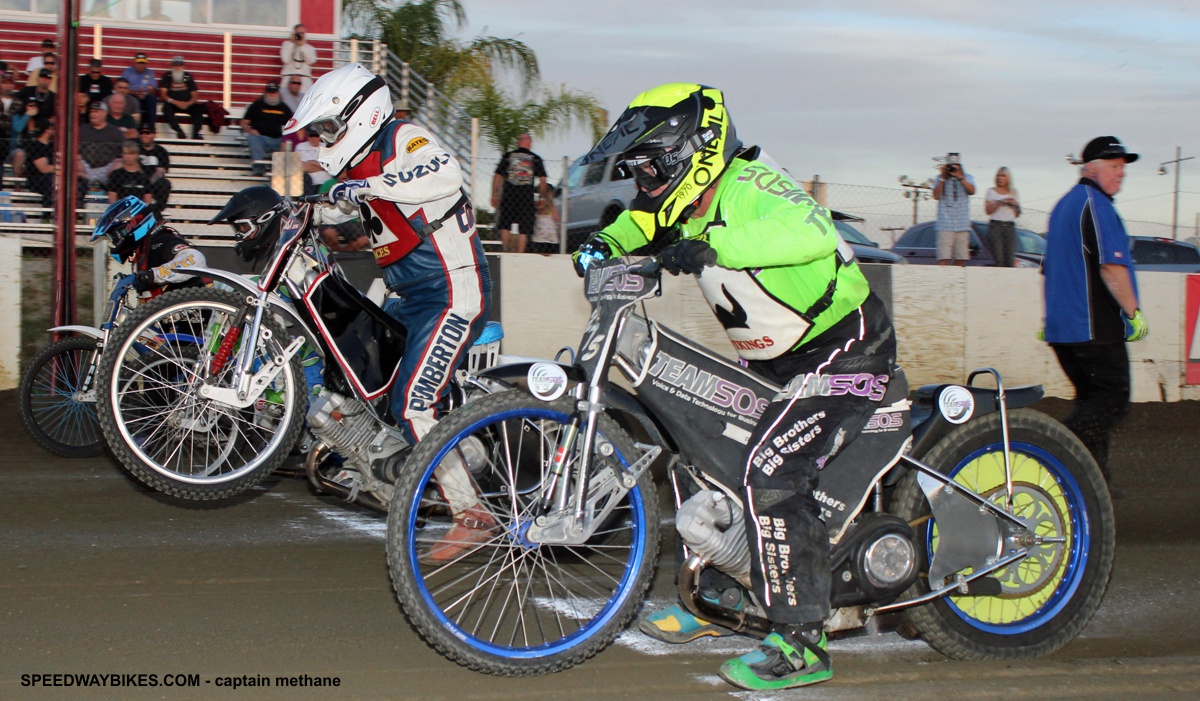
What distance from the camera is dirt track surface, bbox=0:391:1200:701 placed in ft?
12.4

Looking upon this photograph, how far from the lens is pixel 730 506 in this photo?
3869mm

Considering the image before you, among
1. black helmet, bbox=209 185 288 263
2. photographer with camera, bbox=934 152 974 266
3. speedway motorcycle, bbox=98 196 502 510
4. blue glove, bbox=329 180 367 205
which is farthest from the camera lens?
photographer with camera, bbox=934 152 974 266

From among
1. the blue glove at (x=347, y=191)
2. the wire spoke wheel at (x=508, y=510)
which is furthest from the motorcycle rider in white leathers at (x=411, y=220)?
the wire spoke wheel at (x=508, y=510)

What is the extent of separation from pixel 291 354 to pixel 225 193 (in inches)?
296

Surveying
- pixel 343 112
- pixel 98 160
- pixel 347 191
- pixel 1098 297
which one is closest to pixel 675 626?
pixel 347 191

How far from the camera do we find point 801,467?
3775mm

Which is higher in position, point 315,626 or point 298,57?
point 298,57

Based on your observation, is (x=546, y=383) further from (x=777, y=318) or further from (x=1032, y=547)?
(x=1032, y=547)

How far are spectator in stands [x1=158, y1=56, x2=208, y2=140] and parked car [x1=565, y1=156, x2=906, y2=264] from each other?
468 centimetres

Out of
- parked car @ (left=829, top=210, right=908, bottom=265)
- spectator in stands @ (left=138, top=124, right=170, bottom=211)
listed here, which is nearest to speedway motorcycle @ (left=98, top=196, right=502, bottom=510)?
spectator in stands @ (left=138, top=124, right=170, bottom=211)

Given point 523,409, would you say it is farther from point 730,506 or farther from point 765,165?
point 765,165

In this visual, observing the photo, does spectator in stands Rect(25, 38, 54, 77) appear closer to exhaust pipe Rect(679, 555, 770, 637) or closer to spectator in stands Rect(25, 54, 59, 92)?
spectator in stands Rect(25, 54, 59, 92)

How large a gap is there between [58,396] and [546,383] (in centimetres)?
535

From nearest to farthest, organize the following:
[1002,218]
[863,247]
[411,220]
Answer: [411,220] → [1002,218] → [863,247]
